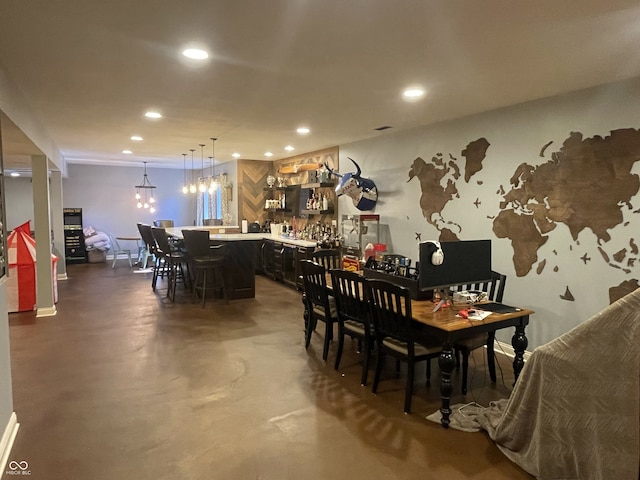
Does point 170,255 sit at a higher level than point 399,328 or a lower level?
higher

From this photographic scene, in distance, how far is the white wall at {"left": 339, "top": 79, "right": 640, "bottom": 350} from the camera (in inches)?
132

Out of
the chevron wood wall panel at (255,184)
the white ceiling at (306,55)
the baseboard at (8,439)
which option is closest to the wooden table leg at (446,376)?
the white ceiling at (306,55)

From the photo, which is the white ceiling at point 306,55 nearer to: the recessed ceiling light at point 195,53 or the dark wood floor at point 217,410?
the recessed ceiling light at point 195,53

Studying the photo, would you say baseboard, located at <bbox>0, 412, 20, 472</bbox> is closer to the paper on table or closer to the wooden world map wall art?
the paper on table

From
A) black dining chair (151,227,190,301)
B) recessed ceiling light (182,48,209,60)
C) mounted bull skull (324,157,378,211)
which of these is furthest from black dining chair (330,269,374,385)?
black dining chair (151,227,190,301)

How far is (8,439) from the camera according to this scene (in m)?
2.54

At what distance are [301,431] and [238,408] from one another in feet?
1.83

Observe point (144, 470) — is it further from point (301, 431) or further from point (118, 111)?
point (118, 111)

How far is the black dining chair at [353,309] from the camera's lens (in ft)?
11.0

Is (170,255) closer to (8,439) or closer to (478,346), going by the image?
(8,439)

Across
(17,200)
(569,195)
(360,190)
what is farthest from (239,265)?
(17,200)

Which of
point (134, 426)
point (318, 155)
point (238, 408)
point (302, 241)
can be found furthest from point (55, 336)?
point (318, 155)

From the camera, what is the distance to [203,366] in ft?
12.5

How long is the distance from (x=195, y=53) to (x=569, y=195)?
321 centimetres
